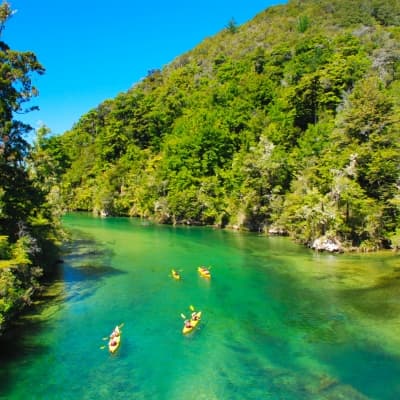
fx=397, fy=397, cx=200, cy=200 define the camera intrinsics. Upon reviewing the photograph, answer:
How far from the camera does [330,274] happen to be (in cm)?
3020

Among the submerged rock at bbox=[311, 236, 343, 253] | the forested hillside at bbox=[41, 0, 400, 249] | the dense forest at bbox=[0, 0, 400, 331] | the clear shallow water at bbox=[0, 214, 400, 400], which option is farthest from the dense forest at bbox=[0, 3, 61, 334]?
the submerged rock at bbox=[311, 236, 343, 253]

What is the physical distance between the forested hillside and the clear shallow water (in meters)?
9.18

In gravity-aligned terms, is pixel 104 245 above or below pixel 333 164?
below

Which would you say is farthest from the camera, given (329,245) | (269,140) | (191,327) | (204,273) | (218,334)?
(269,140)

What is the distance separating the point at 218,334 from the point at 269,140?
46.8 meters

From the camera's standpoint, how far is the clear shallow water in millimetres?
14711

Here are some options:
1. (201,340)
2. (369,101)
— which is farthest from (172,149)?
(201,340)

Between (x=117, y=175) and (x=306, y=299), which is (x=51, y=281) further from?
(x=117, y=175)

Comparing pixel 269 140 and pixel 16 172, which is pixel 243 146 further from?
pixel 16 172

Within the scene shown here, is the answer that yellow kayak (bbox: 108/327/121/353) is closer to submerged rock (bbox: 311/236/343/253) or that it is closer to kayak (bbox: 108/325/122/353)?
kayak (bbox: 108/325/122/353)

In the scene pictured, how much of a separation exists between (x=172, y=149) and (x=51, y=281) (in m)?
48.3

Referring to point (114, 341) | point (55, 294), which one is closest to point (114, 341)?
point (114, 341)

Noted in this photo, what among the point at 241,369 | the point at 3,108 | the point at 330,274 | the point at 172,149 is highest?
the point at 172,149

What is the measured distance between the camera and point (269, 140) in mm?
62406
